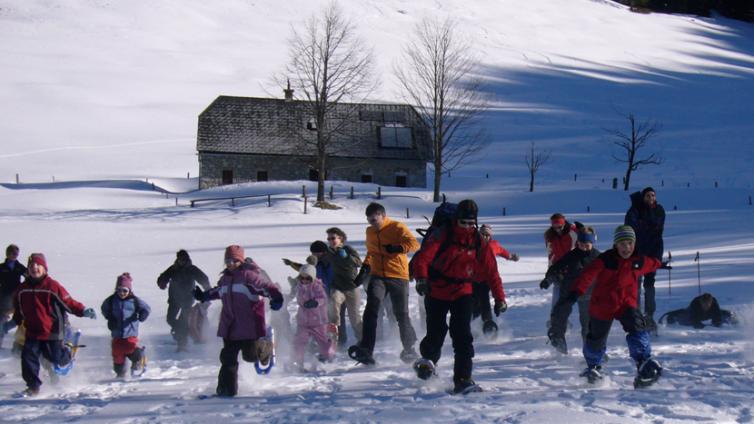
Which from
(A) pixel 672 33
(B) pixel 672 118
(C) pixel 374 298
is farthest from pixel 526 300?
(A) pixel 672 33

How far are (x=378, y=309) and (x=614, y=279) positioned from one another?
2.84 metres

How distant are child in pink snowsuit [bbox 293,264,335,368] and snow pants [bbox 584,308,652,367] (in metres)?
3.06

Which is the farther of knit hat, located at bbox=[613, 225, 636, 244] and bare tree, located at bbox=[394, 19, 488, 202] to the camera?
bare tree, located at bbox=[394, 19, 488, 202]

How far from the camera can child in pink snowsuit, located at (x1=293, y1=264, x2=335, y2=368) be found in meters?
9.25

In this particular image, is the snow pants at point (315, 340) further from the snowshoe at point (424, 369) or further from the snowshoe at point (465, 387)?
the snowshoe at point (465, 387)

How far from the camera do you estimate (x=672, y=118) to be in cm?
6931

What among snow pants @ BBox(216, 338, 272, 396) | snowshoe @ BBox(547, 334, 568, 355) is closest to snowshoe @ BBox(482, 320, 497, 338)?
snowshoe @ BBox(547, 334, 568, 355)

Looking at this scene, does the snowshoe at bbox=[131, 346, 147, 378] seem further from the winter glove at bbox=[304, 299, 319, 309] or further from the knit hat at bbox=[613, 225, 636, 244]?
the knit hat at bbox=[613, 225, 636, 244]

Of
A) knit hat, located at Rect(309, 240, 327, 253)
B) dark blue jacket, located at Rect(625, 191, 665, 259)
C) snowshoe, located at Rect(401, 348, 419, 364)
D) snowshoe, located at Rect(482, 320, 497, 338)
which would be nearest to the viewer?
snowshoe, located at Rect(401, 348, 419, 364)

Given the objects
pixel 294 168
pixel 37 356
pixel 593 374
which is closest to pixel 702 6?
pixel 294 168

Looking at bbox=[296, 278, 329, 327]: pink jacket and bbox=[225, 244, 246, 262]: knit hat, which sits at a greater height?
bbox=[225, 244, 246, 262]: knit hat

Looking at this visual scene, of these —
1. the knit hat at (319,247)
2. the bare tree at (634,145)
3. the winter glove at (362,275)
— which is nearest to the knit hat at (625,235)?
the winter glove at (362,275)

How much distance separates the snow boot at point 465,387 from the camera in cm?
741

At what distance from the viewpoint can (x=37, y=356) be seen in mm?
8016
